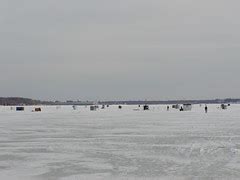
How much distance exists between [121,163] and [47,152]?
3.88 metres

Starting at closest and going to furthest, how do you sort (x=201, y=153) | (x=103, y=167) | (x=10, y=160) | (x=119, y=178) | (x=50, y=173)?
1. (x=119, y=178)
2. (x=50, y=173)
3. (x=103, y=167)
4. (x=10, y=160)
5. (x=201, y=153)

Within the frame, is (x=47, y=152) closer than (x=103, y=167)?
No

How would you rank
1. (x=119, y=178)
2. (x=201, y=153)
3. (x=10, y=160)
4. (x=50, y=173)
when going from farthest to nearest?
(x=201, y=153) → (x=10, y=160) → (x=50, y=173) → (x=119, y=178)

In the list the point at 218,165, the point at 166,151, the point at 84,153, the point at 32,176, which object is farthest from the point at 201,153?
the point at 32,176

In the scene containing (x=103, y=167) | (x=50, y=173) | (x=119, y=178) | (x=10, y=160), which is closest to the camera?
(x=119, y=178)

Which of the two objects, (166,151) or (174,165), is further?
(166,151)

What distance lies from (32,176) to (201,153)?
6.14 m

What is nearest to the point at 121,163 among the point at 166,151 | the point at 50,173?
the point at 50,173

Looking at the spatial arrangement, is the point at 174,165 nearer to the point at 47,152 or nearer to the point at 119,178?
the point at 119,178

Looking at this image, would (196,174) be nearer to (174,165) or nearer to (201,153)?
(174,165)

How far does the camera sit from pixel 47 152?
16.0m

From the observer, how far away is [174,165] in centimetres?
1259

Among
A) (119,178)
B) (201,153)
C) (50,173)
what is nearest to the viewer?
(119,178)

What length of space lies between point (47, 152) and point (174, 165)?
5155 mm
